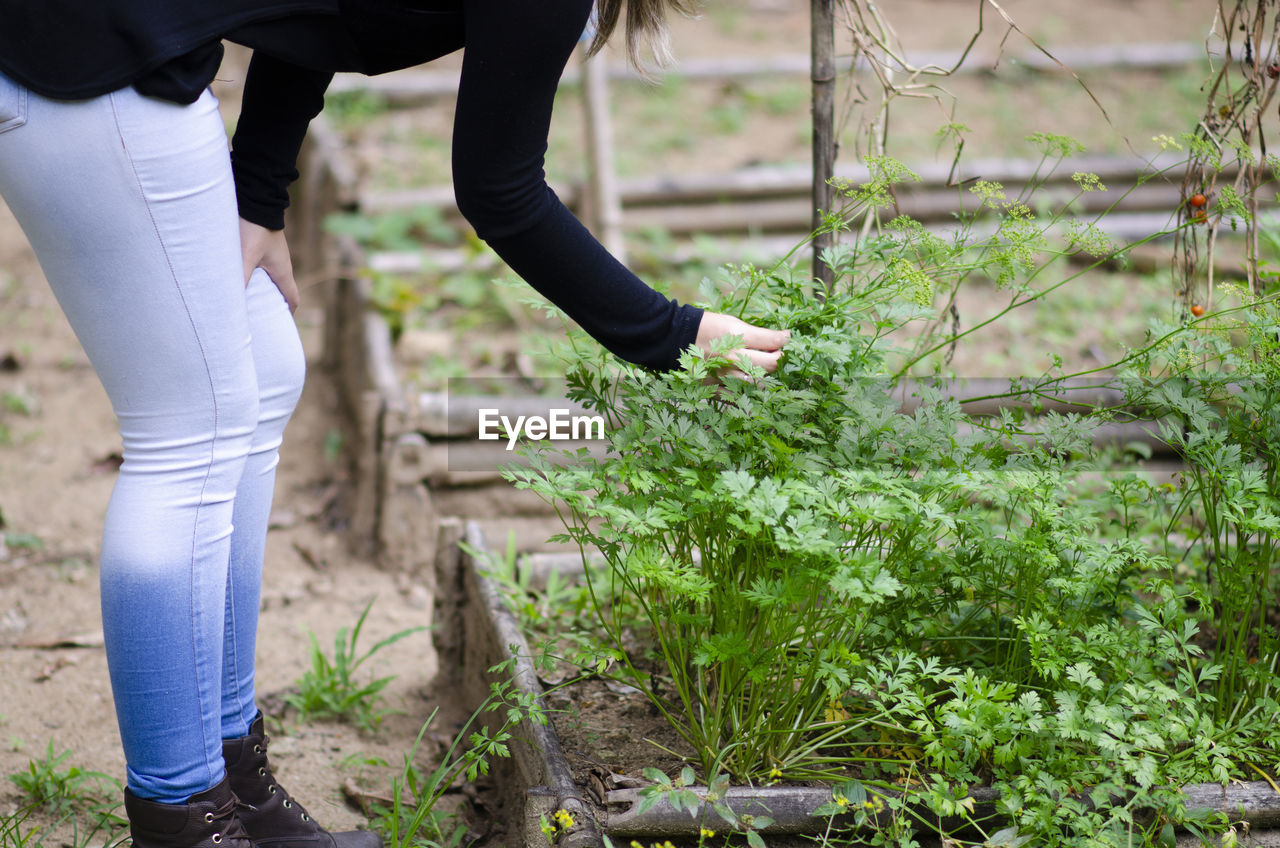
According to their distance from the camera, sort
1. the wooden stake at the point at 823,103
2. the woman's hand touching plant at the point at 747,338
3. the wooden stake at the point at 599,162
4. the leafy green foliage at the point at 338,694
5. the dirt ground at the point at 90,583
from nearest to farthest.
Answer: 1. the woman's hand touching plant at the point at 747,338
2. the wooden stake at the point at 823,103
3. the dirt ground at the point at 90,583
4. the leafy green foliage at the point at 338,694
5. the wooden stake at the point at 599,162

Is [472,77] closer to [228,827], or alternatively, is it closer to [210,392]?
[210,392]

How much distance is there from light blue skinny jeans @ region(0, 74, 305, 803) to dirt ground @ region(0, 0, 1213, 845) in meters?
0.08

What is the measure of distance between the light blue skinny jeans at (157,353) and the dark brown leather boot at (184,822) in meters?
0.02

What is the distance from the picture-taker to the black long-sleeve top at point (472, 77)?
45.3 inches

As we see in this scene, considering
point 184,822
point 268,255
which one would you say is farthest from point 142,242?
point 184,822

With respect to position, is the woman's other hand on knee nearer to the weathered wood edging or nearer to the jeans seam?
the jeans seam

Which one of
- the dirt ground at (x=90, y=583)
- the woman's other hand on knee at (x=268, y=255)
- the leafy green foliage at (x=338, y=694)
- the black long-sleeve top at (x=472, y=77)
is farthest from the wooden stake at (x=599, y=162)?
the black long-sleeve top at (x=472, y=77)

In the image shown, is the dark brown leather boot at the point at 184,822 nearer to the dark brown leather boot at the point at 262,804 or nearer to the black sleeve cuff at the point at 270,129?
the dark brown leather boot at the point at 262,804

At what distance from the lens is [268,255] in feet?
5.19

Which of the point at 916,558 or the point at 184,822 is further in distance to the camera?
the point at 916,558

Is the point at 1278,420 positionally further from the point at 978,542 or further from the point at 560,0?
the point at 560,0

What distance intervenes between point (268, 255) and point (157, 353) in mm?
379

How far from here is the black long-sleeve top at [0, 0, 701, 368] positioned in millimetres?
1149

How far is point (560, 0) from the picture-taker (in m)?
1.21
